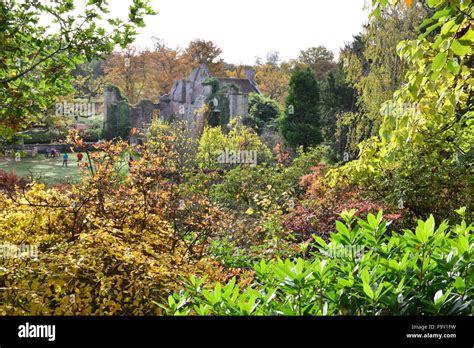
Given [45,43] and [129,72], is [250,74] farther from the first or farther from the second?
[45,43]

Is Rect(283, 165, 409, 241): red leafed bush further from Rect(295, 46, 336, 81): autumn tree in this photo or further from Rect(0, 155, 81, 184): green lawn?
Rect(295, 46, 336, 81): autumn tree

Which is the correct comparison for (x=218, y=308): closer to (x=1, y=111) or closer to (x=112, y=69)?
(x=1, y=111)

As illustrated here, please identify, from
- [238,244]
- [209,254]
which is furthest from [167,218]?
[238,244]

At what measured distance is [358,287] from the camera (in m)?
2.38

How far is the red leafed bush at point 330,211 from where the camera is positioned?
5965 millimetres

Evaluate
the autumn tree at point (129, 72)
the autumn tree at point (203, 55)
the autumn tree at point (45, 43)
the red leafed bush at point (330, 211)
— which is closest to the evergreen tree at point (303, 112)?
the autumn tree at point (203, 55)

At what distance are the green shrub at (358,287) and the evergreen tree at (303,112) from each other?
32.2 ft

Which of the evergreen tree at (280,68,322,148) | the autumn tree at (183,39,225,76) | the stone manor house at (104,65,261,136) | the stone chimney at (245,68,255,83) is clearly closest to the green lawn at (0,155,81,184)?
the stone manor house at (104,65,261,136)

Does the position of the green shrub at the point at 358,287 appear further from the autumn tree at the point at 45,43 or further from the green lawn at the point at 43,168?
the green lawn at the point at 43,168

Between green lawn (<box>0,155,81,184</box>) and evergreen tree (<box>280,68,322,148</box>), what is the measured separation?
4.60 metres

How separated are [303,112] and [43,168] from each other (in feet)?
17.9

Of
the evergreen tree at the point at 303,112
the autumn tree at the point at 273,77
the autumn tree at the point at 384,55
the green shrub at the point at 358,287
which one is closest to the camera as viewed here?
the green shrub at the point at 358,287

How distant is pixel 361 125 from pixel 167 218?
5790 millimetres

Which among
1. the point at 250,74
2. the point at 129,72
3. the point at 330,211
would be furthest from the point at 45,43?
the point at 250,74
